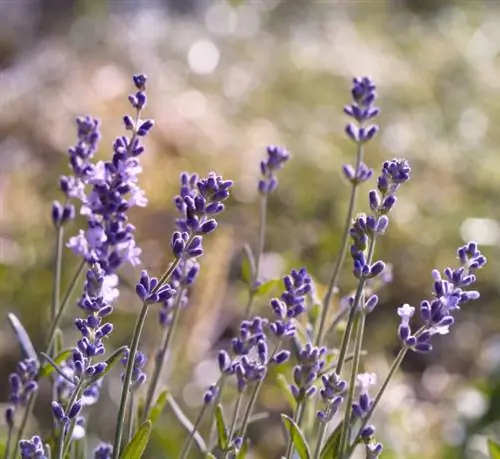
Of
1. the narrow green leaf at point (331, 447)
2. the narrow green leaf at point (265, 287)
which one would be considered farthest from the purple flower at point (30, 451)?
the narrow green leaf at point (265, 287)

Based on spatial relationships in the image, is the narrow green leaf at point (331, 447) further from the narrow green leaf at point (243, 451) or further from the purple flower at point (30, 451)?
the purple flower at point (30, 451)

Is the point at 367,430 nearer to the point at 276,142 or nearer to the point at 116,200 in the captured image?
the point at 116,200

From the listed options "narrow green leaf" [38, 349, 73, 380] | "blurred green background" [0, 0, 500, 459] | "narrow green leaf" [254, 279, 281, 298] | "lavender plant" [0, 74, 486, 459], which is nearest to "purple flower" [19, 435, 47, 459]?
"lavender plant" [0, 74, 486, 459]

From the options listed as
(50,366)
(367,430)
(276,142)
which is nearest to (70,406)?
(50,366)

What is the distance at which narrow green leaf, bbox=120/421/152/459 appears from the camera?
87 cm

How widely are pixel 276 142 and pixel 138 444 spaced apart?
2945mm

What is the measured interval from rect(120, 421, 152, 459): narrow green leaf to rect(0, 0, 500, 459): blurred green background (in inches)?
22.4

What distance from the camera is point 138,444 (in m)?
0.88

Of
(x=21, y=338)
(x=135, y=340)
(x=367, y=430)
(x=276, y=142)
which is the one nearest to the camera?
(x=135, y=340)

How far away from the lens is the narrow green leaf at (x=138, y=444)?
0.87 meters

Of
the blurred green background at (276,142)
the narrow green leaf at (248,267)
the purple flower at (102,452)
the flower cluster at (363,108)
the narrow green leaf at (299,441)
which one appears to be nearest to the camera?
the narrow green leaf at (299,441)

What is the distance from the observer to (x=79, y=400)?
859mm

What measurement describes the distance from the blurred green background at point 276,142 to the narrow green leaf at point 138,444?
568 millimetres

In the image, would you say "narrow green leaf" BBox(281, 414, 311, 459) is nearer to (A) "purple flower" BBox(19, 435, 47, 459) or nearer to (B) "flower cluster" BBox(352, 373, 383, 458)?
(B) "flower cluster" BBox(352, 373, 383, 458)
